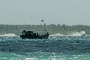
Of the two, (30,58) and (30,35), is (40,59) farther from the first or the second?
(30,35)

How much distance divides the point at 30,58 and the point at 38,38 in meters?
121

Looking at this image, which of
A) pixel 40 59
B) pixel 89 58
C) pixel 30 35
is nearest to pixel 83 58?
pixel 89 58

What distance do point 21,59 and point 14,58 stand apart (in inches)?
53.9

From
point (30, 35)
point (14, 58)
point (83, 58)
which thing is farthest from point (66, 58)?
point (30, 35)

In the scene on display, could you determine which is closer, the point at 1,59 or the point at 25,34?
the point at 1,59

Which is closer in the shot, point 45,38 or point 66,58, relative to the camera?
point 66,58

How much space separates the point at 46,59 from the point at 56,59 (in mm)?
1753

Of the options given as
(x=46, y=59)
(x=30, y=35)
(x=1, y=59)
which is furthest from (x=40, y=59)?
(x=30, y=35)

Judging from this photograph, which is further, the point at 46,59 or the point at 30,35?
the point at 30,35

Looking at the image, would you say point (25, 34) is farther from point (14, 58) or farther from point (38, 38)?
point (14, 58)

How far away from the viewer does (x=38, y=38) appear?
187625 millimetres

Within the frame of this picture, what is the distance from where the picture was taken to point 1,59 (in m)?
65.2

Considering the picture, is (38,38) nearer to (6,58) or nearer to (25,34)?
(25,34)

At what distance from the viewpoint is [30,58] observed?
66938mm
